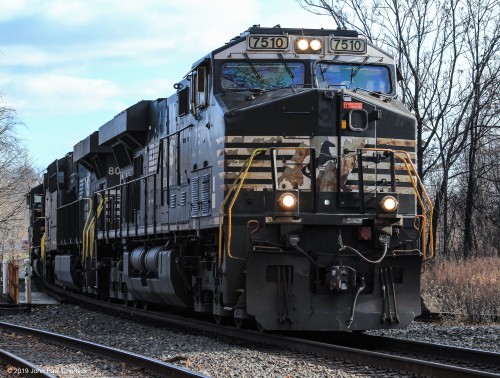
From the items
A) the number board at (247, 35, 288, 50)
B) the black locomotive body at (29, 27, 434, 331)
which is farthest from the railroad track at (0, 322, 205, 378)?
the number board at (247, 35, 288, 50)

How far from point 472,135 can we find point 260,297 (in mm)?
14731

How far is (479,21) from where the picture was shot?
2259 centimetres

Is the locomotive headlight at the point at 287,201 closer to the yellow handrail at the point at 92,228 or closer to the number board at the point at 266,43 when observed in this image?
the number board at the point at 266,43

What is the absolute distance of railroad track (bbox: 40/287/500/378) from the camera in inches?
301

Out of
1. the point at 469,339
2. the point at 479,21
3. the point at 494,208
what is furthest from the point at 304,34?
the point at 494,208

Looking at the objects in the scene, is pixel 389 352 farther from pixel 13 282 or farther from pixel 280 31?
pixel 13 282

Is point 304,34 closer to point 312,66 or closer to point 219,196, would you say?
point 312,66

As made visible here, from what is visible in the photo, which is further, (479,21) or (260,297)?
(479,21)

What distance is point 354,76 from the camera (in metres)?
11.0

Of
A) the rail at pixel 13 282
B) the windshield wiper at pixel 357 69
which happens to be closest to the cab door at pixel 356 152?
the windshield wiper at pixel 357 69

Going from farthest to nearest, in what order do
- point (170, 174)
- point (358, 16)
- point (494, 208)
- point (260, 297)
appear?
point (494, 208) < point (358, 16) < point (170, 174) < point (260, 297)

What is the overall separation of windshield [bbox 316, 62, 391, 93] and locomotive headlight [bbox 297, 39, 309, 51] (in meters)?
0.29

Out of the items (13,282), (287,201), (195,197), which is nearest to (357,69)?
(287,201)

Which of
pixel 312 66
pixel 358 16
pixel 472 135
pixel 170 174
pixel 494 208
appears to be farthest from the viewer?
pixel 494 208
